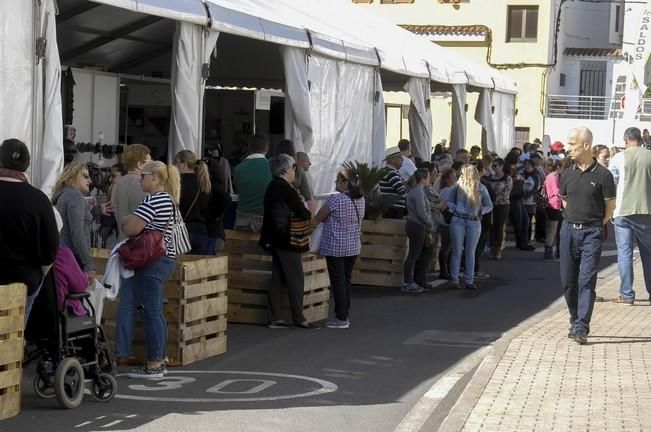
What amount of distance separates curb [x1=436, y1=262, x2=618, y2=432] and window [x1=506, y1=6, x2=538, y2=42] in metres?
37.4

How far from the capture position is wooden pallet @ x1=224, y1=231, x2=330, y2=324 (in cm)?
1396

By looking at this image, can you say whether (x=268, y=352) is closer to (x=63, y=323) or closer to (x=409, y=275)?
(x=63, y=323)

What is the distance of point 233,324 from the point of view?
1398 cm

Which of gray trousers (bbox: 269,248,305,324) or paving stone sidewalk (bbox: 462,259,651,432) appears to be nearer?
paving stone sidewalk (bbox: 462,259,651,432)

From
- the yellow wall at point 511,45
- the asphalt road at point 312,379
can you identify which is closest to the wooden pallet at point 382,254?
the asphalt road at point 312,379

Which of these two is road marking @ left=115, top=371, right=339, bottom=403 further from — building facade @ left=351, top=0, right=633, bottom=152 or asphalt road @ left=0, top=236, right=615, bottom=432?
building facade @ left=351, top=0, right=633, bottom=152

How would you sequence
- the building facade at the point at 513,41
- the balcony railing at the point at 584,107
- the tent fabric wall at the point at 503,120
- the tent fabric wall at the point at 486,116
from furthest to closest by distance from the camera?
the balcony railing at the point at 584,107
the building facade at the point at 513,41
the tent fabric wall at the point at 503,120
the tent fabric wall at the point at 486,116

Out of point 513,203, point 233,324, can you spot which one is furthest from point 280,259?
point 513,203

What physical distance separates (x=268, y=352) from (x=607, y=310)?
4.88 m

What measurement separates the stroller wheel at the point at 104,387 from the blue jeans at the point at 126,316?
4.11 feet

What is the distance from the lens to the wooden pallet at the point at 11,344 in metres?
8.74

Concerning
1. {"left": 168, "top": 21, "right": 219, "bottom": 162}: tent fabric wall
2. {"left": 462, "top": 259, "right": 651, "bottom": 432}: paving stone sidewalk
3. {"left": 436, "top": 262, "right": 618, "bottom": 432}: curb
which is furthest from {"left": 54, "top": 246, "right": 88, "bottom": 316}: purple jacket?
{"left": 168, "top": 21, "right": 219, "bottom": 162}: tent fabric wall

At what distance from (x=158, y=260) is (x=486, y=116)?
18.9m

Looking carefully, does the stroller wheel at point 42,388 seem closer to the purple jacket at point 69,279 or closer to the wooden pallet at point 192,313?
the purple jacket at point 69,279
